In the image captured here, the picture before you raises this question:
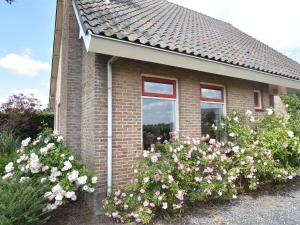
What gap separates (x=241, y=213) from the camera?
4.43 metres

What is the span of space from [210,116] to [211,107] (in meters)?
0.27

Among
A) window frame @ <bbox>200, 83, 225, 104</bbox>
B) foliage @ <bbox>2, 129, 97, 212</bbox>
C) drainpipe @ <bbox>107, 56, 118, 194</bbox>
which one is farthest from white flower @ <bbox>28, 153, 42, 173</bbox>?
window frame @ <bbox>200, 83, 225, 104</bbox>

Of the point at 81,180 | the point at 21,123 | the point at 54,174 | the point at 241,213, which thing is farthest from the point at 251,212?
the point at 21,123

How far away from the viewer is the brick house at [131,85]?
475 cm

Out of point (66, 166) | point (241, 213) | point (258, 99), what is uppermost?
point (258, 99)

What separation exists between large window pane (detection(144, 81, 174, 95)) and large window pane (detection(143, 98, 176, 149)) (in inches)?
8.5

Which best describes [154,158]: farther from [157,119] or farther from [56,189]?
[56,189]

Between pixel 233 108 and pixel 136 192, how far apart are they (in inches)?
170

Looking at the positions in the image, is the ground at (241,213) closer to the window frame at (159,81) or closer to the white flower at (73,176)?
the white flower at (73,176)

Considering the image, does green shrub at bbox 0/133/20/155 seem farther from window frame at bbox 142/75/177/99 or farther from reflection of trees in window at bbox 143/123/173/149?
window frame at bbox 142/75/177/99

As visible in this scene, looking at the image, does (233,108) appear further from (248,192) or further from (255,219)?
(255,219)

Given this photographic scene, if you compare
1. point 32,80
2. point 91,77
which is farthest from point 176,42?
point 32,80

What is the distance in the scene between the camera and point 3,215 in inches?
129

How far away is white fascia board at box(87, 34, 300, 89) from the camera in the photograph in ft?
13.9
